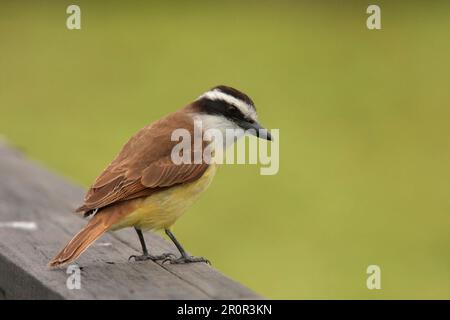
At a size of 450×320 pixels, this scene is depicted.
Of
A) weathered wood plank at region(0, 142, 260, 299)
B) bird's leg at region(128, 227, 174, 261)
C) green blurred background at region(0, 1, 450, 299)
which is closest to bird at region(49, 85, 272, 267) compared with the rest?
bird's leg at region(128, 227, 174, 261)

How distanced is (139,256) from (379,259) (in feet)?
19.8

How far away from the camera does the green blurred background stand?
10812 millimetres

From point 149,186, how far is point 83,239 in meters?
0.57

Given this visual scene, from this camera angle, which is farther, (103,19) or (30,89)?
(103,19)

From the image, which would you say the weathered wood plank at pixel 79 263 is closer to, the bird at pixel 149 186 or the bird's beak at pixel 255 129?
the bird at pixel 149 186

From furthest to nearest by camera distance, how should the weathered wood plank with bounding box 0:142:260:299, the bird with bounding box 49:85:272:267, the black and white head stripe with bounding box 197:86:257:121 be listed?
the black and white head stripe with bounding box 197:86:257:121, the bird with bounding box 49:85:272:267, the weathered wood plank with bounding box 0:142:260:299

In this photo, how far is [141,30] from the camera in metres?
19.4

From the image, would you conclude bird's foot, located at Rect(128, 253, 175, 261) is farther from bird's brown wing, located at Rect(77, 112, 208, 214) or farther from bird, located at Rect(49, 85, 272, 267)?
bird's brown wing, located at Rect(77, 112, 208, 214)

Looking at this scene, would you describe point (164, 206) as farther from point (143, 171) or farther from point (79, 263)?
point (79, 263)

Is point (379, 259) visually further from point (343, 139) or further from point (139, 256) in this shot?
point (139, 256)

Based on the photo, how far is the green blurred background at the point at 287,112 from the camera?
10812 millimetres

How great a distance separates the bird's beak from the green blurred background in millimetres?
3793

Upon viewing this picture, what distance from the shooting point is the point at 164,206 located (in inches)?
210
